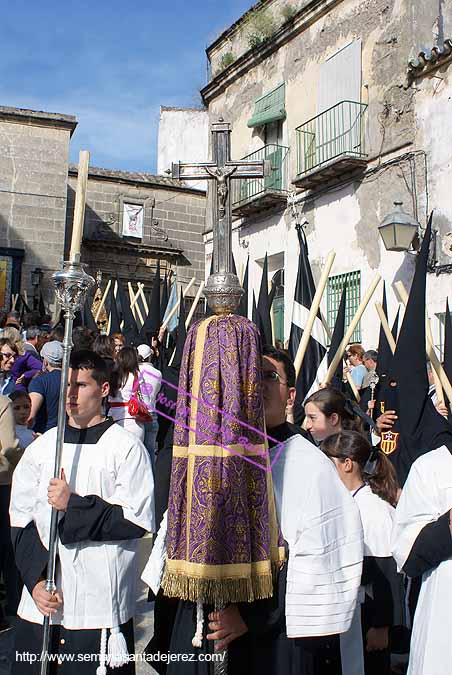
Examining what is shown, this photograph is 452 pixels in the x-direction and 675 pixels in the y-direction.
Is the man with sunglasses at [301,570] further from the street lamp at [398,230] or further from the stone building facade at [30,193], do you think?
the stone building facade at [30,193]

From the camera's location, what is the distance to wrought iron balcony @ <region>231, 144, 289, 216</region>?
16.1 metres

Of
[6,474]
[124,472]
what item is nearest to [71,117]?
[6,474]

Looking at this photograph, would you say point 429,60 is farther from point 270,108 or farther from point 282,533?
point 282,533

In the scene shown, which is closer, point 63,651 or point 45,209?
point 63,651

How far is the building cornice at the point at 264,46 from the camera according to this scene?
15.3 metres

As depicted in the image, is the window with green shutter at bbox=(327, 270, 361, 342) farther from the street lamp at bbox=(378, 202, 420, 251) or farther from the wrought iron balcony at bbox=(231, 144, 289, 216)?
the wrought iron balcony at bbox=(231, 144, 289, 216)

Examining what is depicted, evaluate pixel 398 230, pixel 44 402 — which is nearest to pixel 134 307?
pixel 398 230

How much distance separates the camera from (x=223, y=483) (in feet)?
8.27

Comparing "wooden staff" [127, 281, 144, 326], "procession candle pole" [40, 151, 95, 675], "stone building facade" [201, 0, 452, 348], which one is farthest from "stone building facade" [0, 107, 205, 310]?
"procession candle pole" [40, 151, 95, 675]

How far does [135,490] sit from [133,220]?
20.9 meters

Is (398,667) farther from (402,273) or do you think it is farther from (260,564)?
(402,273)

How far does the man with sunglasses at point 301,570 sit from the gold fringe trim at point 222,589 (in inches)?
3.8

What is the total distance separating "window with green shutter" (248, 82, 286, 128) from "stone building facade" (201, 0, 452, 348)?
0.09 feet

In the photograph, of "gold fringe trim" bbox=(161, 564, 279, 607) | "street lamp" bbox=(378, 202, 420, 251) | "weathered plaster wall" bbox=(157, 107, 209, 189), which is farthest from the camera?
"weathered plaster wall" bbox=(157, 107, 209, 189)
